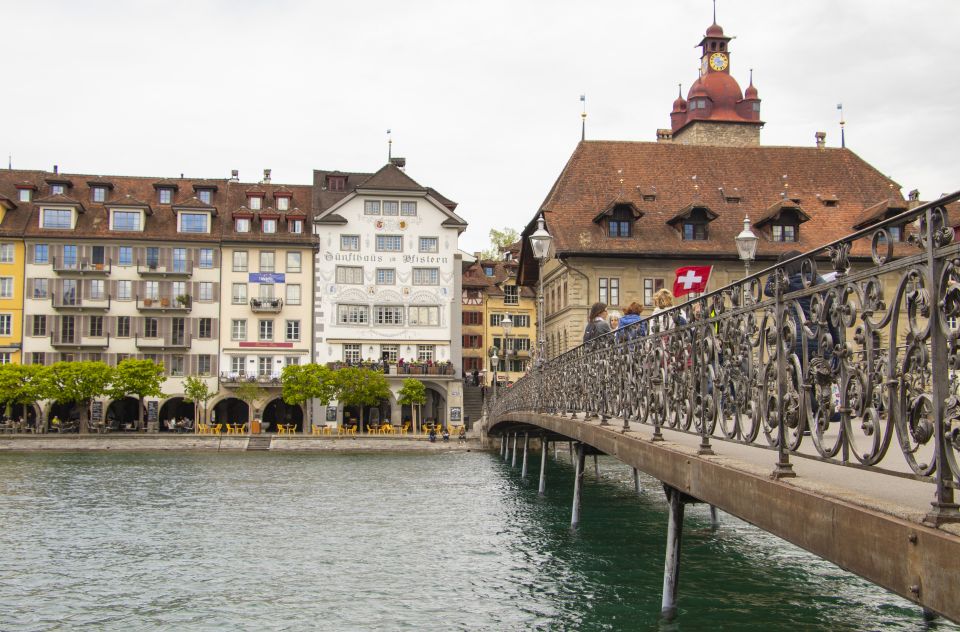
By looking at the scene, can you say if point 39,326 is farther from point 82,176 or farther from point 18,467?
point 18,467

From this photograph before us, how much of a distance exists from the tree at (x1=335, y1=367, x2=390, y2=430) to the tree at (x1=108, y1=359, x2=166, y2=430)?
11.0m

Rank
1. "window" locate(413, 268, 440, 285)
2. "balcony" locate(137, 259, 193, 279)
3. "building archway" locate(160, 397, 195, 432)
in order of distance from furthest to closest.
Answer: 1. "window" locate(413, 268, 440, 285)
2. "building archway" locate(160, 397, 195, 432)
3. "balcony" locate(137, 259, 193, 279)

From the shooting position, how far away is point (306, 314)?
6681 centimetres

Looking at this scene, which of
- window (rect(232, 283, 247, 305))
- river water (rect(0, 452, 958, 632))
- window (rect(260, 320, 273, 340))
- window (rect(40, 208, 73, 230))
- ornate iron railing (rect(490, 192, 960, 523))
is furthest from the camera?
window (rect(260, 320, 273, 340))

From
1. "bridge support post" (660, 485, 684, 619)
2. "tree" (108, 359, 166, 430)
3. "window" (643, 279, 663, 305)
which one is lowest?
"bridge support post" (660, 485, 684, 619)

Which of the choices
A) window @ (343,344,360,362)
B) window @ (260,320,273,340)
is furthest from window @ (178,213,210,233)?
window @ (343,344,360,362)

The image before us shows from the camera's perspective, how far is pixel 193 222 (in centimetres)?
6688

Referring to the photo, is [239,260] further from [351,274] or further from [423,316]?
[423,316]

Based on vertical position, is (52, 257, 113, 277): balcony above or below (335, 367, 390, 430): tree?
above

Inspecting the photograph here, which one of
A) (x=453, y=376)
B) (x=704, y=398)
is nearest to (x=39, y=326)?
(x=453, y=376)

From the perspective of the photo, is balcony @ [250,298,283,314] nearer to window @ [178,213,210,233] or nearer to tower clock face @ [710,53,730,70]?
window @ [178,213,210,233]

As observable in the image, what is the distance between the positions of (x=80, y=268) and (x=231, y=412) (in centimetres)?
1356

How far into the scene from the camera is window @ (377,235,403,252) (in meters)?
67.8

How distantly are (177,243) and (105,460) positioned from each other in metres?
20.5
